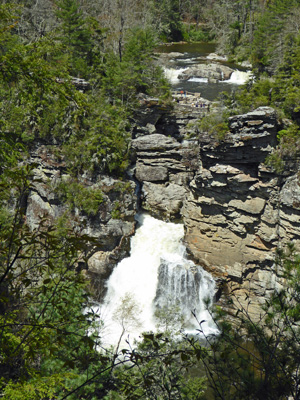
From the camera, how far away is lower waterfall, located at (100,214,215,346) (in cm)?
1584

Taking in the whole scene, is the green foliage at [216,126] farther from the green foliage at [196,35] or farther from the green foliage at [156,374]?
the green foliage at [196,35]

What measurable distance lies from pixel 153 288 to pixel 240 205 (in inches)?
228

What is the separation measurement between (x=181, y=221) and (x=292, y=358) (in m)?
15.6

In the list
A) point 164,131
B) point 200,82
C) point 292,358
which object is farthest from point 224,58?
point 292,358

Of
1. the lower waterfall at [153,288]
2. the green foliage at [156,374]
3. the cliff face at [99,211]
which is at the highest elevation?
the green foliage at [156,374]

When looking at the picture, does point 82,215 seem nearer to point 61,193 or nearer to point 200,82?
point 61,193

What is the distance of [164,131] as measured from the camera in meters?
22.5

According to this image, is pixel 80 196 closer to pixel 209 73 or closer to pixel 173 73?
pixel 173 73

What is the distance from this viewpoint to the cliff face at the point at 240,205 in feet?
49.5

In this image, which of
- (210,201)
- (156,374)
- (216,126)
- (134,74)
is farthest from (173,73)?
(156,374)

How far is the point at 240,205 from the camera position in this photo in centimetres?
1614

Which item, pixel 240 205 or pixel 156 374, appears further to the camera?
pixel 240 205

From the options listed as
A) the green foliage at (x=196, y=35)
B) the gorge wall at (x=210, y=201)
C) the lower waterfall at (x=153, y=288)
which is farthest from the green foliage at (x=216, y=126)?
the green foliage at (x=196, y=35)

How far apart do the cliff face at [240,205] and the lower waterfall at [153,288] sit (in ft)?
3.33
